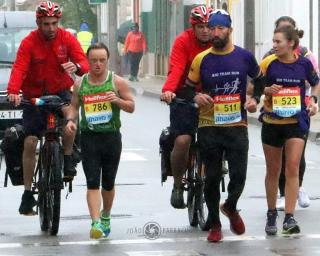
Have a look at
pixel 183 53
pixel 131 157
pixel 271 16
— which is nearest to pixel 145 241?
pixel 183 53

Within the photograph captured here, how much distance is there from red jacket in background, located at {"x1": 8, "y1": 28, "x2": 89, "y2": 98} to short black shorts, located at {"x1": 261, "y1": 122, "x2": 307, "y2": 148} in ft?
5.23

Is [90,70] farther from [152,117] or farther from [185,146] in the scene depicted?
[152,117]

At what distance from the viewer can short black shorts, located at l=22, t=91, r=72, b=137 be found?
12.8 metres

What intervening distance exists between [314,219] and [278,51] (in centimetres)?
175

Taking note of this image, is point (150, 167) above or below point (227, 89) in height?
below

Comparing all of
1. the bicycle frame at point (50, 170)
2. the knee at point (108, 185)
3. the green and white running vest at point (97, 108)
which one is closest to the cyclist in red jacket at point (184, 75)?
the green and white running vest at point (97, 108)

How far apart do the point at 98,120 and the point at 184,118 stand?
1.04m

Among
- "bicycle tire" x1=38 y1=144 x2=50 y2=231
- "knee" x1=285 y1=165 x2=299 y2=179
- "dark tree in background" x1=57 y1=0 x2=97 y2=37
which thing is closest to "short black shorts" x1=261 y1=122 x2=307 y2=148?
"knee" x1=285 y1=165 x2=299 y2=179

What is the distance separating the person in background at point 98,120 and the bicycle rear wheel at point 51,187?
330 millimetres

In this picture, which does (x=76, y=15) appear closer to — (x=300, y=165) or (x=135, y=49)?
(x=135, y=49)

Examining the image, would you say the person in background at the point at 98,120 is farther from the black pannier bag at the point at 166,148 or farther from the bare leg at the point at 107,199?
the black pannier bag at the point at 166,148

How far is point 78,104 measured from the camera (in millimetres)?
12094

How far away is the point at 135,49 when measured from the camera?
48406mm

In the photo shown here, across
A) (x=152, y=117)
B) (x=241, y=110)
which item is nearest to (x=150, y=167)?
(x=241, y=110)
